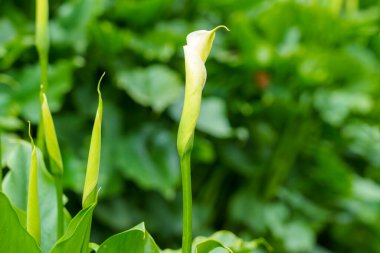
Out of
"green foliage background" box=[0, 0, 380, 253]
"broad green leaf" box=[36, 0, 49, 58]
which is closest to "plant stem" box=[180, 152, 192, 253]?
"broad green leaf" box=[36, 0, 49, 58]

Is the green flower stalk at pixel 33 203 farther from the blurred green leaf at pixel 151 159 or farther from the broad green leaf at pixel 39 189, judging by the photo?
the blurred green leaf at pixel 151 159

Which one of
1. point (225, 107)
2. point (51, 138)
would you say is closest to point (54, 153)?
point (51, 138)

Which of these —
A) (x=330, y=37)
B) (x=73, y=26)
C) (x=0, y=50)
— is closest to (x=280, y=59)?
(x=330, y=37)

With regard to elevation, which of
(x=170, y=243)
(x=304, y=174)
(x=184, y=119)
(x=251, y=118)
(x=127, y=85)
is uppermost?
(x=184, y=119)

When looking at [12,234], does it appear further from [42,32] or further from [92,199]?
[42,32]

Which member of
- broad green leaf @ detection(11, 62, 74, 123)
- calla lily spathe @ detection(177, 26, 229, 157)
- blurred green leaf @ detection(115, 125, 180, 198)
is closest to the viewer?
calla lily spathe @ detection(177, 26, 229, 157)

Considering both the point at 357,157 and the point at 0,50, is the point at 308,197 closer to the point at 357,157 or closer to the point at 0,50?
the point at 357,157

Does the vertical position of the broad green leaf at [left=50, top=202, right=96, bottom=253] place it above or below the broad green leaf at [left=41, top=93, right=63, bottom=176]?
below

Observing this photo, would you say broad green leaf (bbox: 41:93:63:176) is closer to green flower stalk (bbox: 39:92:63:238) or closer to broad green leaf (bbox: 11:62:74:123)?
green flower stalk (bbox: 39:92:63:238)
